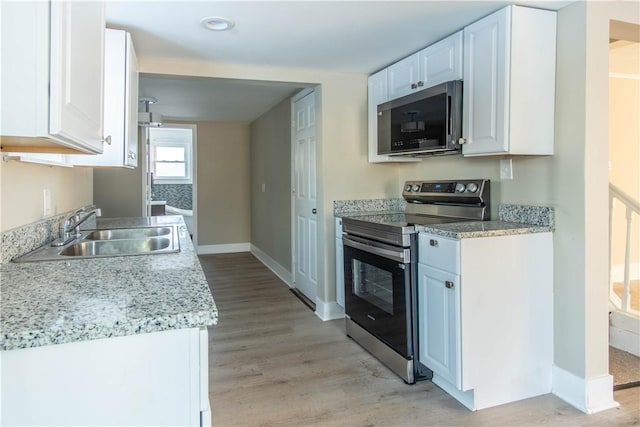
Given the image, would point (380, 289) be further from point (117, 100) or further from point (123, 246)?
point (117, 100)

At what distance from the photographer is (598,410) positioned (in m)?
2.20

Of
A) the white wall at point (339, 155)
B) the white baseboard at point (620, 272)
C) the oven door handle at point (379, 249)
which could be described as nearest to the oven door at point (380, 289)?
the oven door handle at point (379, 249)

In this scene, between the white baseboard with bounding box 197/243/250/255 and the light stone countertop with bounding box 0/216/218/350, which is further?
the white baseboard with bounding box 197/243/250/255

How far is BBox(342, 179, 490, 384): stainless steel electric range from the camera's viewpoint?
8.25 feet

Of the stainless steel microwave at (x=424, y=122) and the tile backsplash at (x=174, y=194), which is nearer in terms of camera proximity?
the stainless steel microwave at (x=424, y=122)

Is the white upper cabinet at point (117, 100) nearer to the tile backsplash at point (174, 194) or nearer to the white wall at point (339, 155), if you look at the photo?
the white wall at point (339, 155)

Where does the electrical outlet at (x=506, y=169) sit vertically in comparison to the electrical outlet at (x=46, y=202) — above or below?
above

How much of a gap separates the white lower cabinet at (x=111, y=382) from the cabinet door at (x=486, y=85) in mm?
1881

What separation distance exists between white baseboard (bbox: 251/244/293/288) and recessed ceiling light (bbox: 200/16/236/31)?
3016 mm

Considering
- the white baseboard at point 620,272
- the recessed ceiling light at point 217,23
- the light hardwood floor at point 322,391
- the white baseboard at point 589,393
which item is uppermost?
the recessed ceiling light at point 217,23

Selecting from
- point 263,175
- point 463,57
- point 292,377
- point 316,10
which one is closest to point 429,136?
point 463,57

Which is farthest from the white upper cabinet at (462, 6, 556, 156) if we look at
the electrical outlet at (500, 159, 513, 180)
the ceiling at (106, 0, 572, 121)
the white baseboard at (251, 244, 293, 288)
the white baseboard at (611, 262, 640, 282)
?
the white baseboard at (251, 244, 293, 288)

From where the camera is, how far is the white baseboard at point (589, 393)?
2207mm

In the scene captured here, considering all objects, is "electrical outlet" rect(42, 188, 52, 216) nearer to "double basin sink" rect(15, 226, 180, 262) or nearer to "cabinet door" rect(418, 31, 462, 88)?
"double basin sink" rect(15, 226, 180, 262)
